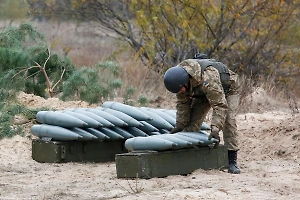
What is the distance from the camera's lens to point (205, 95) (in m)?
7.50

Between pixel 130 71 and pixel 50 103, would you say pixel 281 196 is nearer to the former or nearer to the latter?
pixel 50 103

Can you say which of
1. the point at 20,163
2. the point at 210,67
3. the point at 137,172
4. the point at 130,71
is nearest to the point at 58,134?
the point at 20,163

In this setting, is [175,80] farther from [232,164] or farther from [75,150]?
[75,150]

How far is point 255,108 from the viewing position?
513 inches

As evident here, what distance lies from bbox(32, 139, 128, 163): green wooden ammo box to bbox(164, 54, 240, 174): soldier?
1304mm

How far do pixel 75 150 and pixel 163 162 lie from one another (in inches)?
69.2

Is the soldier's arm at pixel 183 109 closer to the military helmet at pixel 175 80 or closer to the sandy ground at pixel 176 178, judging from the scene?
the military helmet at pixel 175 80

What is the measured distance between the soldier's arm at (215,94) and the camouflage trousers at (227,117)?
19.4 inches

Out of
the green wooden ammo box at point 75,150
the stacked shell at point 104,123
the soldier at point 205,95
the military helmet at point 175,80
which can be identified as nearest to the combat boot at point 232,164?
the soldier at point 205,95

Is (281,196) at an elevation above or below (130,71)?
below

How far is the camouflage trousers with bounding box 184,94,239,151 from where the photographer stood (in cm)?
777

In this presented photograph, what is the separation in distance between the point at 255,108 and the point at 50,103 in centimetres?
412

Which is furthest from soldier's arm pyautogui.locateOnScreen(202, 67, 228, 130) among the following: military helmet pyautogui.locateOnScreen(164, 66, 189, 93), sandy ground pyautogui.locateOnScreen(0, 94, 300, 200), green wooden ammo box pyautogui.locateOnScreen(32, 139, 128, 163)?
green wooden ammo box pyautogui.locateOnScreen(32, 139, 128, 163)

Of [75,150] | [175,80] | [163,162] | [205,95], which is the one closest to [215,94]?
[205,95]
